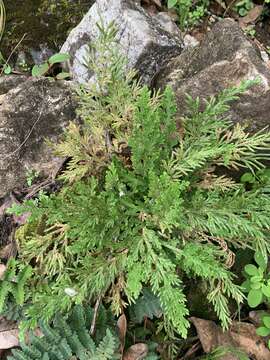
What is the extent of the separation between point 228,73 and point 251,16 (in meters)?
1.58

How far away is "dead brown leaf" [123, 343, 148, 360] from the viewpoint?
2605 mm

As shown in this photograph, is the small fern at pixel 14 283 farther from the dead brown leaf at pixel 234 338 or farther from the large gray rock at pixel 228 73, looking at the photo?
the large gray rock at pixel 228 73

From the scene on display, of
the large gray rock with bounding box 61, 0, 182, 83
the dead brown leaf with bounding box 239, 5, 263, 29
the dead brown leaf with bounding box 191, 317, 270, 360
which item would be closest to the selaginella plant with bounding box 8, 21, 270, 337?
the dead brown leaf with bounding box 191, 317, 270, 360

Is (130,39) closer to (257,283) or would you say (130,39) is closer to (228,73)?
(228,73)

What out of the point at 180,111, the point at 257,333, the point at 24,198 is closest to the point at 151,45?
the point at 180,111

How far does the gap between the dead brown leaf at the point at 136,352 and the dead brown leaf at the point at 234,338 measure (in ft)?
1.22

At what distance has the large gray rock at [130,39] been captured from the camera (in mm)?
3096

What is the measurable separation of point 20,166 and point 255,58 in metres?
1.61

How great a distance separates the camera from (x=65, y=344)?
2480 millimetres

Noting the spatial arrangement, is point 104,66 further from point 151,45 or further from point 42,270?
point 42,270

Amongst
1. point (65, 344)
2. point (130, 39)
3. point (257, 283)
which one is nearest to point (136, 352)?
point (65, 344)

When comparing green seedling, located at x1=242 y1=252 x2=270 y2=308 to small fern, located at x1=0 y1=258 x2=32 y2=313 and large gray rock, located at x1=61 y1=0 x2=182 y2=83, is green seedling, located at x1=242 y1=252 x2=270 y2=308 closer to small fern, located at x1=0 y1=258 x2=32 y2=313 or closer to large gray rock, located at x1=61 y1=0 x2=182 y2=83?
small fern, located at x1=0 y1=258 x2=32 y2=313

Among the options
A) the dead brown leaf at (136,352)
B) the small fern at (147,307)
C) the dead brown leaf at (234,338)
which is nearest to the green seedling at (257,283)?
the dead brown leaf at (234,338)

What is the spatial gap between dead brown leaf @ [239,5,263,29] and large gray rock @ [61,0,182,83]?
954mm
